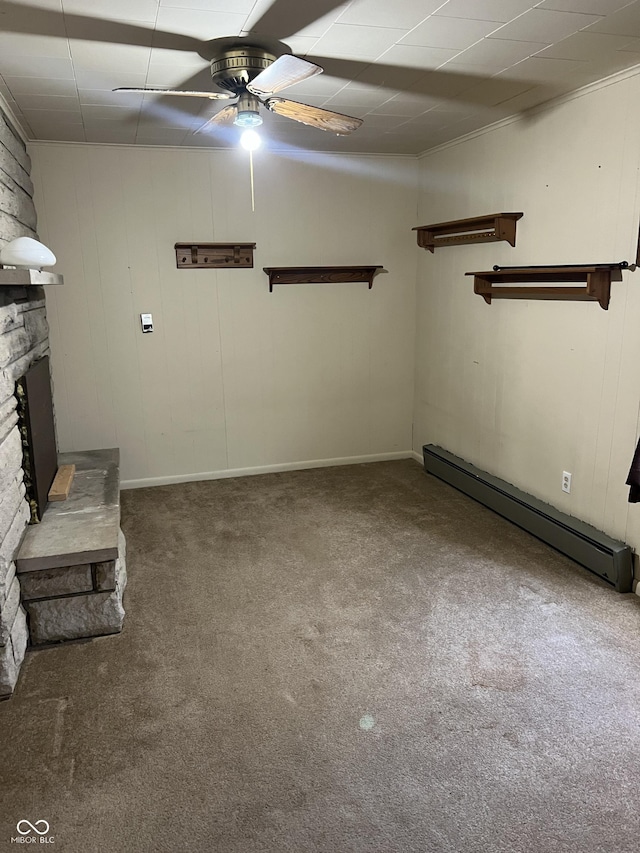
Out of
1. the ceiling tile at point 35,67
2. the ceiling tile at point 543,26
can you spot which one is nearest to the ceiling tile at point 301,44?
the ceiling tile at point 543,26

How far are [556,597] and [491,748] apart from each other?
3.71ft

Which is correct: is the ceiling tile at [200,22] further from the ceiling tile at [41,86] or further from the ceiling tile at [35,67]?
the ceiling tile at [41,86]

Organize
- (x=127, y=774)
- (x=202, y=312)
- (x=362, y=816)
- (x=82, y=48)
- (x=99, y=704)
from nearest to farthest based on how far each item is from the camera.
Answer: (x=362, y=816) < (x=127, y=774) < (x=99, y=704) < (x=82, y=48) < (x=202, y=312)

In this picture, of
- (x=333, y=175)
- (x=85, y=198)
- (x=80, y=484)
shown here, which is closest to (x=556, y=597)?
(x=80, y=484)

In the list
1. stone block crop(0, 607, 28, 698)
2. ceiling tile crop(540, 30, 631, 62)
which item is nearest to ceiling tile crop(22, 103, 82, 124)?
ceiling tile crop(540, 30, 631, 62)

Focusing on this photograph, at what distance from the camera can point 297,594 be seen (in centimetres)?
307

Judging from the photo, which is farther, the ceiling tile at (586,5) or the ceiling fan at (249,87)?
the ceiling fan at (249,87)

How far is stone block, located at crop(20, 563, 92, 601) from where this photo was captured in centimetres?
261

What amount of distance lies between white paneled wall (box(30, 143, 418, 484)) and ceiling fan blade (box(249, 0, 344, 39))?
2.22 meters

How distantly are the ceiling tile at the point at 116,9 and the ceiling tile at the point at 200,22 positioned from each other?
0.04m

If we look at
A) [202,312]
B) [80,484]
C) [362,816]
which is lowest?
[362,816]

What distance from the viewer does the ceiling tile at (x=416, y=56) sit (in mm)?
2531

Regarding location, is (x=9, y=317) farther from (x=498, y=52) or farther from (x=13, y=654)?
(x=498, y=52)

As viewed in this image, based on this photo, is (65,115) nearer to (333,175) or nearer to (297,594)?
(333,175)
